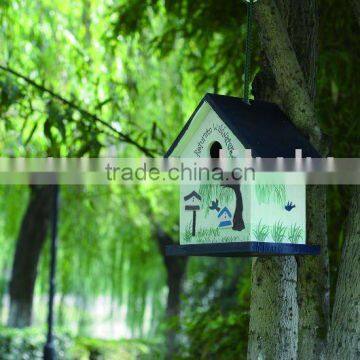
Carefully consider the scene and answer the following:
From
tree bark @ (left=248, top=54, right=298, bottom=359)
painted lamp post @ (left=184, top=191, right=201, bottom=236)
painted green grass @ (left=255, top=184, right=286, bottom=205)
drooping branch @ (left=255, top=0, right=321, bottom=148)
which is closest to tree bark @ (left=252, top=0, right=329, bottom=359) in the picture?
drooping branch @ (left=255, top=0, right=321, bottom=148)

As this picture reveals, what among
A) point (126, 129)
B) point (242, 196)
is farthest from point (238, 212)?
point (126, 129)

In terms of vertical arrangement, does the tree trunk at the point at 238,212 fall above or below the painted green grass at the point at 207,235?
above

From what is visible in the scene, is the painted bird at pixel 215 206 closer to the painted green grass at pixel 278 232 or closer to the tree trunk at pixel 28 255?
the painted green grass at pixel 278 232

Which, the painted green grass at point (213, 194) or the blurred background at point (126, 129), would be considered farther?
the blurred background at point (126, 129)

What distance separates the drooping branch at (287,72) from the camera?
3322mm

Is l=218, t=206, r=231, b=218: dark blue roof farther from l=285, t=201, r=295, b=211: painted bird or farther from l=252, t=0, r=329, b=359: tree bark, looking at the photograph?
l=252, t=0, r=329, b=359: tree bark

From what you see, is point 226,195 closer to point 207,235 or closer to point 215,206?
point 215,206

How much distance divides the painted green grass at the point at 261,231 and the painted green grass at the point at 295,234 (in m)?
0.13

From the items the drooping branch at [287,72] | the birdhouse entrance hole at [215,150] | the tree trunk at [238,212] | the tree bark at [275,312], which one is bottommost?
the tree bark at [275,312]

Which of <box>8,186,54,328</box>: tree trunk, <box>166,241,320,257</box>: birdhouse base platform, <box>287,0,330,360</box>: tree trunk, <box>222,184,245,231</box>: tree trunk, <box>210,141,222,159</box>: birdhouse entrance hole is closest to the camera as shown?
<box>166,241,320,257</box>: birdhouse base platform

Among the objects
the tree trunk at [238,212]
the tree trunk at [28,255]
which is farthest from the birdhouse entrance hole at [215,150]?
the tree trunk at [28,255]

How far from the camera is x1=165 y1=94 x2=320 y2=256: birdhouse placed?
122 inches

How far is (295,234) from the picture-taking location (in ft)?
10.6

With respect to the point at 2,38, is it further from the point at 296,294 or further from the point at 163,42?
the point at 296,294
